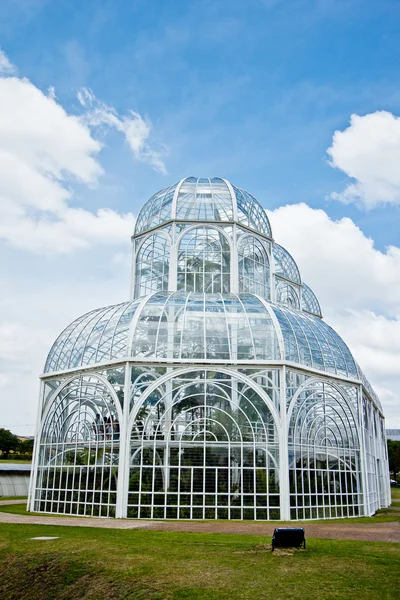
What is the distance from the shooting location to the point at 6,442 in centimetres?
7725

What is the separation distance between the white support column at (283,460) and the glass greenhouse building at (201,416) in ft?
0.16

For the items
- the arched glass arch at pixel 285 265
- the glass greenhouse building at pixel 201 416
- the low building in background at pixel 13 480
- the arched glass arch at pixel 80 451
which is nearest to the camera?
the glass greenhouse building at pixel 201 416

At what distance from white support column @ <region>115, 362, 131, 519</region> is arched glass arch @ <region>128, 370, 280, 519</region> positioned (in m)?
0.26

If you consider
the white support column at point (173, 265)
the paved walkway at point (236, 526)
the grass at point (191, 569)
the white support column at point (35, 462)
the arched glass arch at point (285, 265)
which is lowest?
the grass at point (191, 569)

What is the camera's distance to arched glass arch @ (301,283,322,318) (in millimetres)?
49562

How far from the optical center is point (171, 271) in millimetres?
35844

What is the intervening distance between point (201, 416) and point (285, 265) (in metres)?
23.9

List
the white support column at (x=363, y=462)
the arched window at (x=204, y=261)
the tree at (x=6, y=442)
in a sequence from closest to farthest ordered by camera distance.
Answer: the white support column at (x=363, y=462) → the arched window at (x=204, y=261) → the tree at (x=6, y=442)

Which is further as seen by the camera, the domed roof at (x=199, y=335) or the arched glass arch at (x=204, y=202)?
the arched glass arch at (x=204, y=202)

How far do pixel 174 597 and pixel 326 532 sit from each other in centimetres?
1072

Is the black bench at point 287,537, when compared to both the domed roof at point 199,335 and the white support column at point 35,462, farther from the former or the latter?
the white support column at point 35,462

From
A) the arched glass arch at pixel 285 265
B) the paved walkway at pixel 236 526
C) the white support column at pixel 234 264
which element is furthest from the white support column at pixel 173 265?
the paved walkway at pixel 236 526

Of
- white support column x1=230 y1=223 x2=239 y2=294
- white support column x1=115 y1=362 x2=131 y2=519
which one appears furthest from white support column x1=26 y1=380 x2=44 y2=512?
white support column x1=230 y1=223 x2=239 y2=294

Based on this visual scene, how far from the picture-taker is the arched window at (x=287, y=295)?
45256mm
